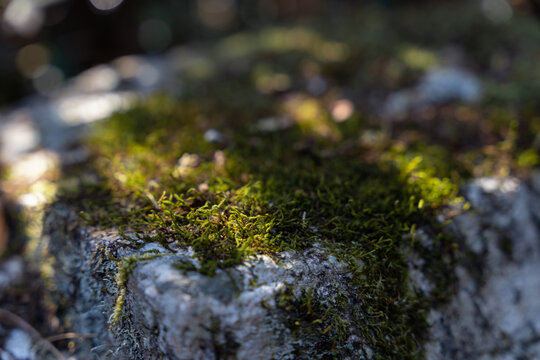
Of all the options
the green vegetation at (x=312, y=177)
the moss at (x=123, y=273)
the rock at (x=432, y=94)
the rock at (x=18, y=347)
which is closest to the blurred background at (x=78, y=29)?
the rock at (x=432, y=94)

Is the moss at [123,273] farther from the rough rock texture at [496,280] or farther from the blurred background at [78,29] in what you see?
the blurred background at [78,29]

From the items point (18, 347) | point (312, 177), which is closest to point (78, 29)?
point (18, 347)

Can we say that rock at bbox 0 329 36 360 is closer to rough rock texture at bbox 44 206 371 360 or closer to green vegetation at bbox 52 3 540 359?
rough rock texture at bbox 44 206 371 360

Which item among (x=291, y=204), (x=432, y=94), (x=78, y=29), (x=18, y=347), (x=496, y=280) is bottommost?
(x=18, y=347)

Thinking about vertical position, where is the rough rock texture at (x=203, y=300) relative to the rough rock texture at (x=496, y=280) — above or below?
above

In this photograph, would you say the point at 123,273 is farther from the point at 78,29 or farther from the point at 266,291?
the point at 78,29

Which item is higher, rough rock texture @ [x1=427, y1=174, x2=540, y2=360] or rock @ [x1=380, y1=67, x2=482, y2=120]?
rock @ [x1=380, y1=67, x2=482, y2=120]

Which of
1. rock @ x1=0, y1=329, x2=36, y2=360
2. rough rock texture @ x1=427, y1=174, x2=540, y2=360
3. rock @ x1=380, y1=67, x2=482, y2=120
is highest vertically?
rock @ x1=380, y1=67, x2=482, y2=120

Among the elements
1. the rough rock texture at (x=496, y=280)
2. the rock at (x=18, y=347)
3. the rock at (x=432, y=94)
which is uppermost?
the rock at (x=432, y=94)

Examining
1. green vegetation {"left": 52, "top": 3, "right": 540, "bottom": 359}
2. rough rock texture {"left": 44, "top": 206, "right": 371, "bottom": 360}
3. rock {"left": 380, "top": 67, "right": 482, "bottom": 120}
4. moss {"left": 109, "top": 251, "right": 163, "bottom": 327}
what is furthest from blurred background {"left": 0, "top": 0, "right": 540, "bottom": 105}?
moss {"left": 109, "top": 251, "right": 163, "bottom": 327}
